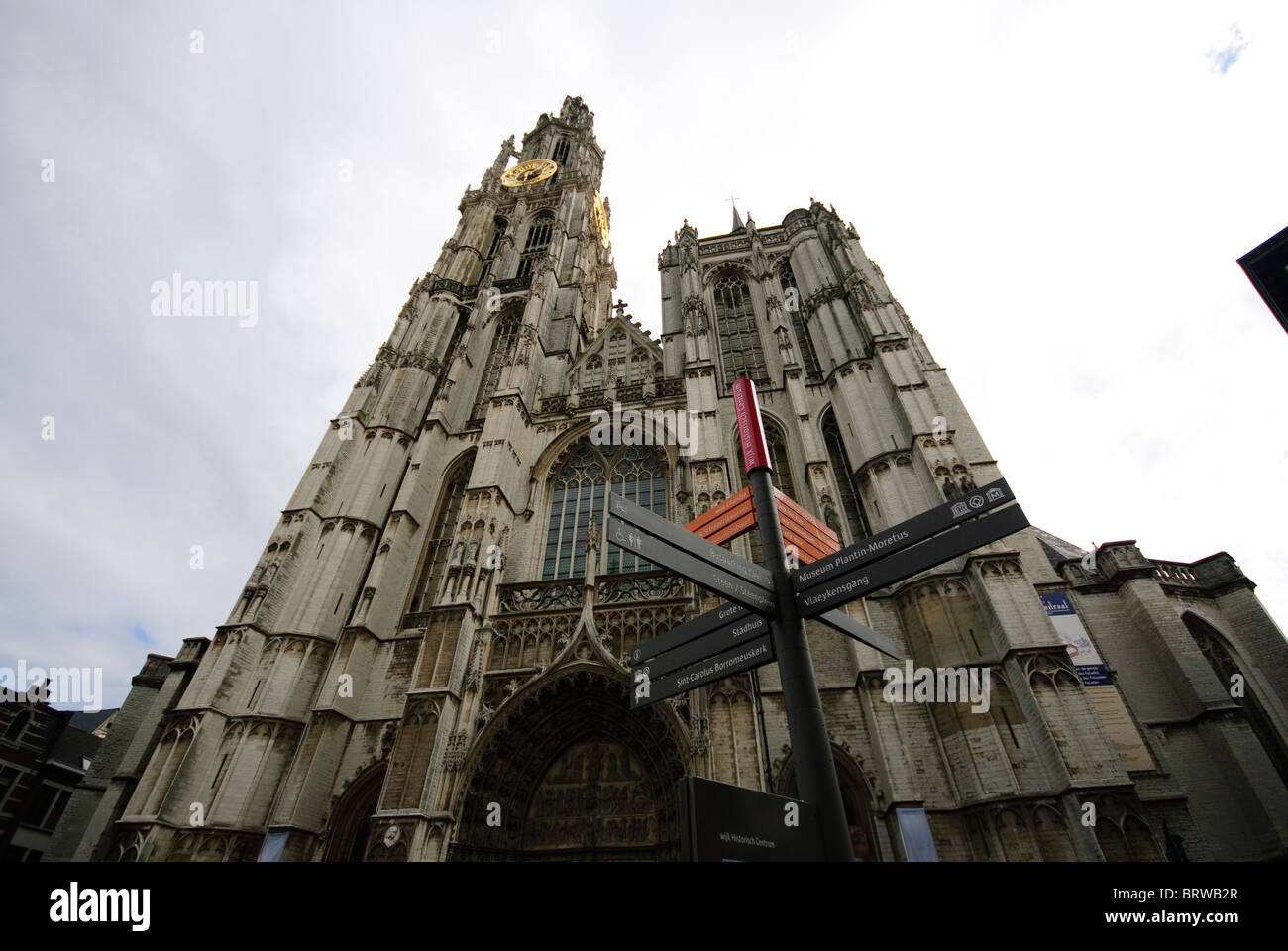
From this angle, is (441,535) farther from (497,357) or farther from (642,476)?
(497,357)

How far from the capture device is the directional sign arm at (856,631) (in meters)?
4.64

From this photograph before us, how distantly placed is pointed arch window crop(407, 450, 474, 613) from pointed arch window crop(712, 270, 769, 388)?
33.0ft

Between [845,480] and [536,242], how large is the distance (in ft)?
72.5

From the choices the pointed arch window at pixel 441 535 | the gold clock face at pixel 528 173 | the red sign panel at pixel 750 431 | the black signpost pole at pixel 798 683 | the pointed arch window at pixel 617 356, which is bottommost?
the black signpost pole at pixel 798 683

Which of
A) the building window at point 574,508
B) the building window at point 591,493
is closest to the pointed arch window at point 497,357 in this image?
the building window at point 574,508

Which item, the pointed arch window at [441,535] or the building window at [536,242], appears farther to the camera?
the building window at [536,242]

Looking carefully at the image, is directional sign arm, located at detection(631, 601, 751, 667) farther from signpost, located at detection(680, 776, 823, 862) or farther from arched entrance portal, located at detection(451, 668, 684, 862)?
arched entrance portal, located at detection(451, 668, 684, 862)

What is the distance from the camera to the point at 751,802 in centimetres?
290

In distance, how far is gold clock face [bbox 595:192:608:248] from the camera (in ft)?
115

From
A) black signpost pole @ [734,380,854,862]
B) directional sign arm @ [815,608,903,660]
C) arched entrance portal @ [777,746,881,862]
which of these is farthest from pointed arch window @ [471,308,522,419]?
directional sign arm @ [815,608,903,660]

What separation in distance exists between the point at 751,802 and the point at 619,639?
11182 millimetres

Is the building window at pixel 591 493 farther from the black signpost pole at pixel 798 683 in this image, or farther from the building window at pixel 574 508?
the black signpost pole at pixel 798 683

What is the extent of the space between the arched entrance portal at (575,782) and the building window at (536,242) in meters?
21.6
